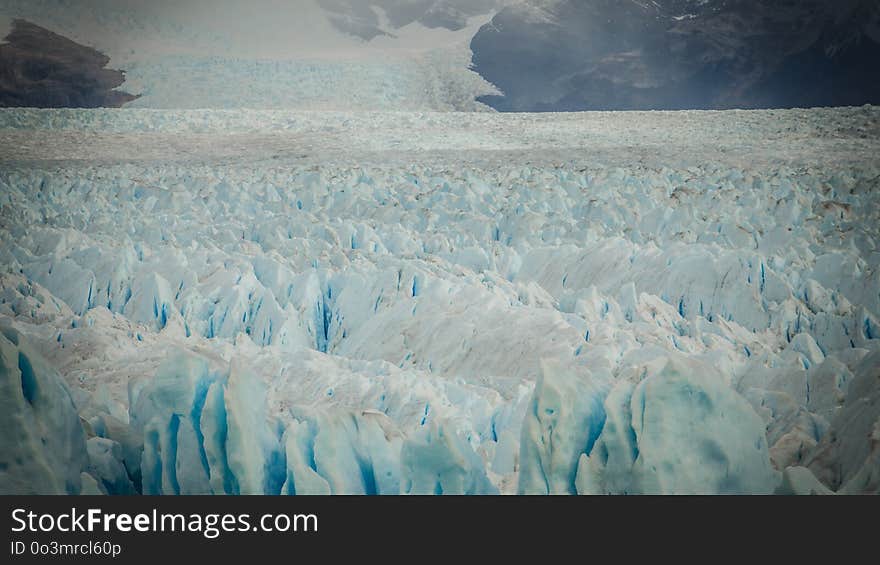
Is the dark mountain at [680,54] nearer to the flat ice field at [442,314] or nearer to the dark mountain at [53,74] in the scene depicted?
the flat ice field at [442,314]

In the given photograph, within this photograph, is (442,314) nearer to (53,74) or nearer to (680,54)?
(53,74)

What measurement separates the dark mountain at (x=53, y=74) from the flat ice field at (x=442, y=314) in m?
4.45

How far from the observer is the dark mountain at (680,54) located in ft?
45.2

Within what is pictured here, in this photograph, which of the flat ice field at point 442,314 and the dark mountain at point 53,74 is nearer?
the flat ice field at point 442,314

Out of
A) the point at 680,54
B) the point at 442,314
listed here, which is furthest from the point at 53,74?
the point at 442,314

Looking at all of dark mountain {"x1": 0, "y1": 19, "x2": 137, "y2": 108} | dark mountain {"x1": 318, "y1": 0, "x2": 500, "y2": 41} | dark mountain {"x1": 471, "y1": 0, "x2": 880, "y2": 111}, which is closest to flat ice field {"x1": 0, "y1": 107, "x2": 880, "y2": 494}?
dark mountain {"x1": 0, "y1": 19, "x2": 137, "y2": 108}

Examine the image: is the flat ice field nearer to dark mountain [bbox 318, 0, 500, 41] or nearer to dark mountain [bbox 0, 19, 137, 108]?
dark mountain [bbox 0, 19, 137, 108]

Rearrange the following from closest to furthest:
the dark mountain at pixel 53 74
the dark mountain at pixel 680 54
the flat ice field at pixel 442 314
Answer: the flat ice field at pixel 442 314 → the dark mountain at pixel 53 74 → the dark mountain at pixel 680 54

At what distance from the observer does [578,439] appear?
1.96 metres

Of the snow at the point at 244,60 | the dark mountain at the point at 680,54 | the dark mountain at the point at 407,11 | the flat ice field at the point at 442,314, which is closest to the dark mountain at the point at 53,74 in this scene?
the snow at the point at 244,60

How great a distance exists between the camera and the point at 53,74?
1378 cm

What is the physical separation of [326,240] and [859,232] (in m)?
3.61

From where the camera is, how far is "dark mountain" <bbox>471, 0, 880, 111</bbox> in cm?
1377
